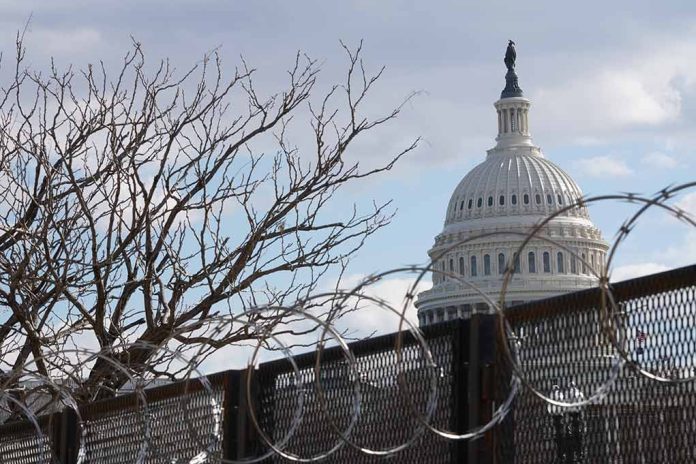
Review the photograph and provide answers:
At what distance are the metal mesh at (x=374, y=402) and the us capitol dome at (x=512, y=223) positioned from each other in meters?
136

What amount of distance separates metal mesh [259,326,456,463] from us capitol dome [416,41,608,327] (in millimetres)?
136306

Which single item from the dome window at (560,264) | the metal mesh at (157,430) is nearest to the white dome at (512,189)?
the dome window at (560,264)

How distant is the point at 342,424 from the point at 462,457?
3.20 ft

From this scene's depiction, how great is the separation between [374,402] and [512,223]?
15668cm

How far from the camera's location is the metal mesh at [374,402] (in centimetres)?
703

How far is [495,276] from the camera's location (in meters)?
157

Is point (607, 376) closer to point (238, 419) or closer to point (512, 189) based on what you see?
point (238, 419)

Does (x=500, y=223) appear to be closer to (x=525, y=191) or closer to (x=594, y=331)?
(x=525, y=191)

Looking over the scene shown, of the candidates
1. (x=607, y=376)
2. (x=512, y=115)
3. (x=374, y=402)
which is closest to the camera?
(x=607, y=376)

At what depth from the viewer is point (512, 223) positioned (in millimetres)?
163125

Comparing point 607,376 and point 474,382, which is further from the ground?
point 474,382

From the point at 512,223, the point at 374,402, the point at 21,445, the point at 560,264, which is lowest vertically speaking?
the point at 374,402

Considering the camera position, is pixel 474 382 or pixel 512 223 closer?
pixel 474 382

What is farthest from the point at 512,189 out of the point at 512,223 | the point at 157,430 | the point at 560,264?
the point at 157,430
